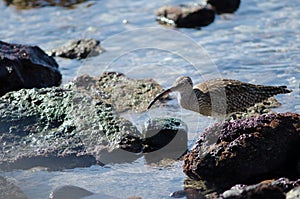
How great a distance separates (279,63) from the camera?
29.4 feet

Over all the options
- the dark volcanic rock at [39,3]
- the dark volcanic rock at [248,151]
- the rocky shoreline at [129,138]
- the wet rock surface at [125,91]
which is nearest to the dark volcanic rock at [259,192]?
the rocky shoreline at [129,138]

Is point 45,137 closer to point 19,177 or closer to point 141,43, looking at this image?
point 19,177

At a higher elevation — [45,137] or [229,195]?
[229,195]

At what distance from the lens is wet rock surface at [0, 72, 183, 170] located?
629cm

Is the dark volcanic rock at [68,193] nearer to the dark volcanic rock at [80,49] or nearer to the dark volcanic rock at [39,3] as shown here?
the dark volcanic rock at [80,49]

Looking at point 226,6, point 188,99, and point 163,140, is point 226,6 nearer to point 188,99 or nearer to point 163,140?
point 188,99

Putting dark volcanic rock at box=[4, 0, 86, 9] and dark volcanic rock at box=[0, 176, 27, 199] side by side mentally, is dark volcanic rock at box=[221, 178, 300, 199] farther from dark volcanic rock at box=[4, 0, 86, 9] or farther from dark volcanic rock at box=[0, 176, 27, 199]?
dark volcanic rock at box=[4, 0, 86, 9]

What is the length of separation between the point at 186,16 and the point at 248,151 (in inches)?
236

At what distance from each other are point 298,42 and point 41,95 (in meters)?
4.29

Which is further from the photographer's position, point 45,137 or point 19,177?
point 45,137

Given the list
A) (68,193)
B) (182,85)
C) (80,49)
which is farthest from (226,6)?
(68,193)

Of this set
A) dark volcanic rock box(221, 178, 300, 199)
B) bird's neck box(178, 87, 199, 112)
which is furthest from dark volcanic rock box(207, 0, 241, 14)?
dark volcanic rock box(221, 178, 300, 199)

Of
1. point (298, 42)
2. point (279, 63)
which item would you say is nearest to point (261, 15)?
point (298, 42)

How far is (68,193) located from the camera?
5.52 meters
